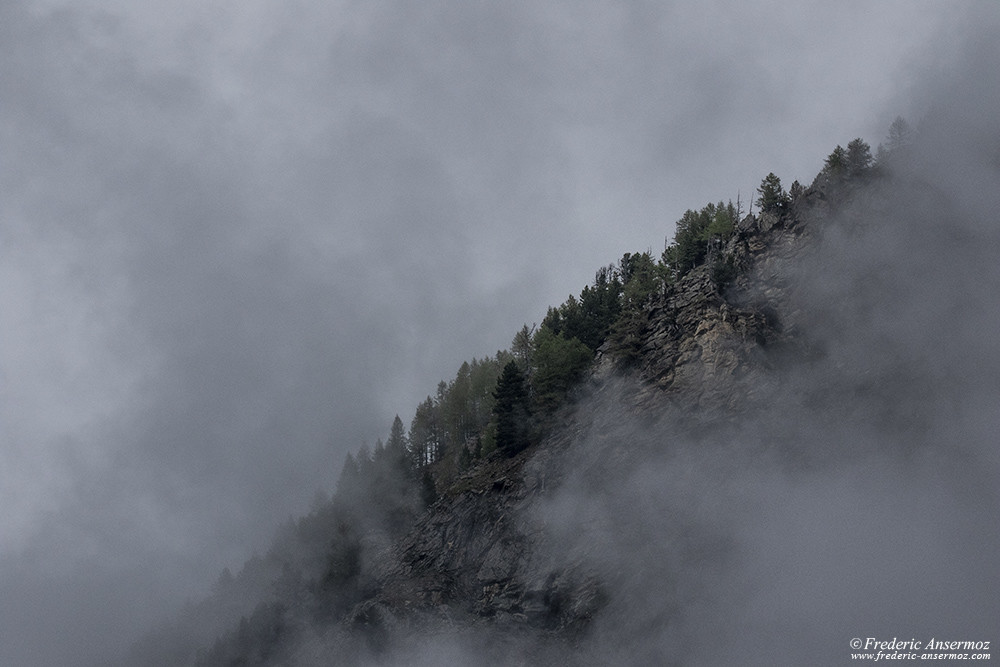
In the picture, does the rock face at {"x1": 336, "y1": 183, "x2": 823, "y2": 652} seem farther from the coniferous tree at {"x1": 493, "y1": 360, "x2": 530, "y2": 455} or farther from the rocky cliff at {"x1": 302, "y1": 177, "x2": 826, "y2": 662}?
the coniferous tree at {"x1": 493, "y1": 360, "x2": 530, "y2": 455}

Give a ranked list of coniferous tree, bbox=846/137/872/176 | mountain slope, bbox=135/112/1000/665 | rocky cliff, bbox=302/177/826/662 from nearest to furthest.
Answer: mountain slope, bbox=135/112/1000/665 → rocky cliff, bbox=302/177/826/662 → coniferous tree, bbox=846/137/872/176

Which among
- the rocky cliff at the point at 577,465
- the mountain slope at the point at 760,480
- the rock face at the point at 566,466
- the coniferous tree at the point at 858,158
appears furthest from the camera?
the coniferous tree at the point at 858,158

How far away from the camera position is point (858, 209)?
95562mm

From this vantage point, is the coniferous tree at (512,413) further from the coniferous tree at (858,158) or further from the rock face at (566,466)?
the coniferous tree at (858,158)

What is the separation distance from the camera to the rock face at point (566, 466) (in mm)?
83812

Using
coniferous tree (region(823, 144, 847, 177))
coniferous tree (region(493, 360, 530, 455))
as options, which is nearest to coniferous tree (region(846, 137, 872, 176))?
coniferous tree (region(823, 144, 847, 177))

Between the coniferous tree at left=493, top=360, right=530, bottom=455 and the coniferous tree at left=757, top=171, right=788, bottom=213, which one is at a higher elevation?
the coniferous tree at left=757, top=171, right=788, bottom=213

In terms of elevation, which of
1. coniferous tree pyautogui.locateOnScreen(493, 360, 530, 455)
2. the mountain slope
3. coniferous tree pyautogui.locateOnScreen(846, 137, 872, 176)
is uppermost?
coniferous tree pyautogui.locateOnScreen(846, 137, 872, 176)

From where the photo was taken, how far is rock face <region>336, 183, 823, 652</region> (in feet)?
275

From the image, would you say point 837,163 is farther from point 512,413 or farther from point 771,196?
point 512,413

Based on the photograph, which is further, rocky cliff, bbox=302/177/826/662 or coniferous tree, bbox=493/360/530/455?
coniferous tree, bbox=493/360/530/455

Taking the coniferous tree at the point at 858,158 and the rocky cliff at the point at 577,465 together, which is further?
the coniferous tree at the point at 858,158

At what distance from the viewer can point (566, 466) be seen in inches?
3585

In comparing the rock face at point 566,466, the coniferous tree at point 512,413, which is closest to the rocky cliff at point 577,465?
the rock face at point 566,466
